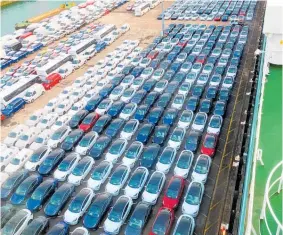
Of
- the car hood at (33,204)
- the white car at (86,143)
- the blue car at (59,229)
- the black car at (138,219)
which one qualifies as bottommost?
the car hood at (33,204)

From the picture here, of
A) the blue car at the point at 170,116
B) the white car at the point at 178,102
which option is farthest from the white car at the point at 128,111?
the white car at the point at 178,102

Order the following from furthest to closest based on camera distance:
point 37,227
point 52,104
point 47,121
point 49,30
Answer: point 49,30
point 52,104
point 47,121
point 37,227

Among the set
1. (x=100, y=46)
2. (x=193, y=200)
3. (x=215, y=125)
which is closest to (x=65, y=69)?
(x=100, y=46)

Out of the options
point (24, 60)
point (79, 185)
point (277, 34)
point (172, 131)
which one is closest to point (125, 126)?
point (172, 131)

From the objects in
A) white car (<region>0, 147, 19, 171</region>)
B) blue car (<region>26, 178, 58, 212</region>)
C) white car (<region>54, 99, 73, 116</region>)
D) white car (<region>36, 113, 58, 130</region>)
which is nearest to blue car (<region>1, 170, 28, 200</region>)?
blue car (<region>26, 178, 58, 212</region>)

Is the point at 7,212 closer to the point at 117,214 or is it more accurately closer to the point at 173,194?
the point at 117,214

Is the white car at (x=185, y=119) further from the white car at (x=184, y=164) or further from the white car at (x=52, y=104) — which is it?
the white car at (x=52, y=104)
